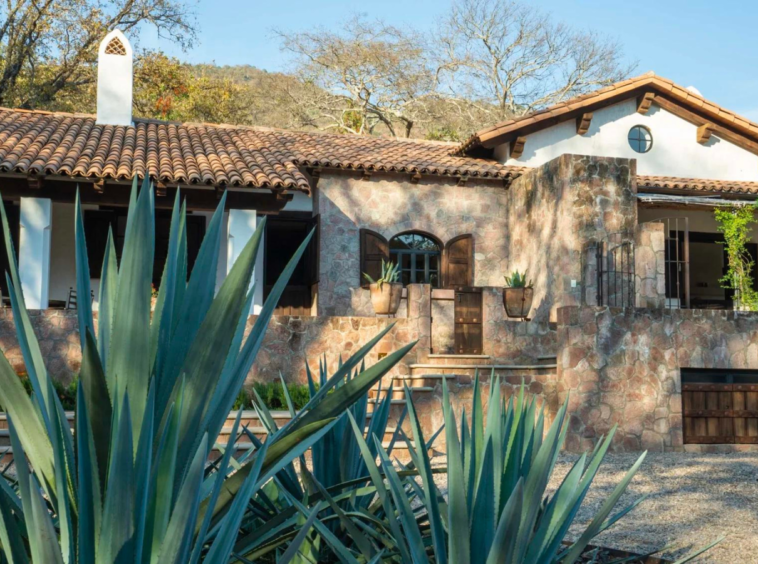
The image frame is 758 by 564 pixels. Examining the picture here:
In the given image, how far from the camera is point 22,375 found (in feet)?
32.8

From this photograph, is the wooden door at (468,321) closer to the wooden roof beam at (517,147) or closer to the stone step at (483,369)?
the stone step at (483,369)

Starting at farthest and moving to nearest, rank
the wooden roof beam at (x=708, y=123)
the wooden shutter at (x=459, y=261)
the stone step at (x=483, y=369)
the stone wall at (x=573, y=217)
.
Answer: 1. the wooden roof beam at (x=708, y=123)
2. the wooden shutter at (x=459, y=261)
3. the stone wall at (x=573, y=217)
4. the stone step at (x=483, y=369)

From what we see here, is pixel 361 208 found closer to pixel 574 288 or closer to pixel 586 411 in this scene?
pixel 574 288

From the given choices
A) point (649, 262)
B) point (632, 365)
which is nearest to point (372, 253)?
point (649, 262)

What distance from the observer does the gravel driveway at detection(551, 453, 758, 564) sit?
5184 mm

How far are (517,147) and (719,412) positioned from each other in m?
6.94

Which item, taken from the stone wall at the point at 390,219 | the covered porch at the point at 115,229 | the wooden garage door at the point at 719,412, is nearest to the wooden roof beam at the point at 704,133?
the stone wall at the point at 390,219

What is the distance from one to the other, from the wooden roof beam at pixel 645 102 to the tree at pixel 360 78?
13.9 metres

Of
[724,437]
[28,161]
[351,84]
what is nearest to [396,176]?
[28,161]

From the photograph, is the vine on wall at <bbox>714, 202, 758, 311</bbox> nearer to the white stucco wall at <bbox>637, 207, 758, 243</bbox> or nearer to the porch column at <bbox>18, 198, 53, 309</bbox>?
the white stucco wall at <bbox>637, 207, 758, 243</bbox>

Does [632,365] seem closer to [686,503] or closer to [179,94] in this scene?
[686,503]

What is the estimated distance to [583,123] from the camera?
16.1 metres

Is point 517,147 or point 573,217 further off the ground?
point 517,147

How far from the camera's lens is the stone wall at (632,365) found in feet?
33.4
